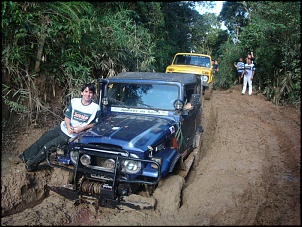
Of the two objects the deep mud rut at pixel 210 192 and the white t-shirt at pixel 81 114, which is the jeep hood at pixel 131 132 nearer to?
the white t-shirt at pixel 81 114

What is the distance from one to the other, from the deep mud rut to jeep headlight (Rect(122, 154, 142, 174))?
437 mm

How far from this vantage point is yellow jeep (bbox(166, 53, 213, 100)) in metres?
11.2

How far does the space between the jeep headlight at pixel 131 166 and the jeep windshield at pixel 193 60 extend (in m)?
8.84

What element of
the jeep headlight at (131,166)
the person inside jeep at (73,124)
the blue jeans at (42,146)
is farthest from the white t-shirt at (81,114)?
the jeep headlight at (131,166)

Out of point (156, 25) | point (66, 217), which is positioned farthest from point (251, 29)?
point (66, 217)

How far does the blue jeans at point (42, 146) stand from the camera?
4500 millimetres

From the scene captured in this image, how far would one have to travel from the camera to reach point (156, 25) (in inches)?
545

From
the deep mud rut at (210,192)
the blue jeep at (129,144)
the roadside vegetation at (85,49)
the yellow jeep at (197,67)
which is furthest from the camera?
the yellow jeep at (197,67)

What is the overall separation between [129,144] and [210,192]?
1324 millimetres

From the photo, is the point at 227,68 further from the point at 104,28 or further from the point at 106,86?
the point at 106,86

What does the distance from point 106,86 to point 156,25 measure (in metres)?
9.42

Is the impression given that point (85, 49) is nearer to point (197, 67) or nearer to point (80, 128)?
point (80, 128)

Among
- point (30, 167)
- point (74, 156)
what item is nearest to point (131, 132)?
point (74, 156)

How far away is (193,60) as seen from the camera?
1212cm
